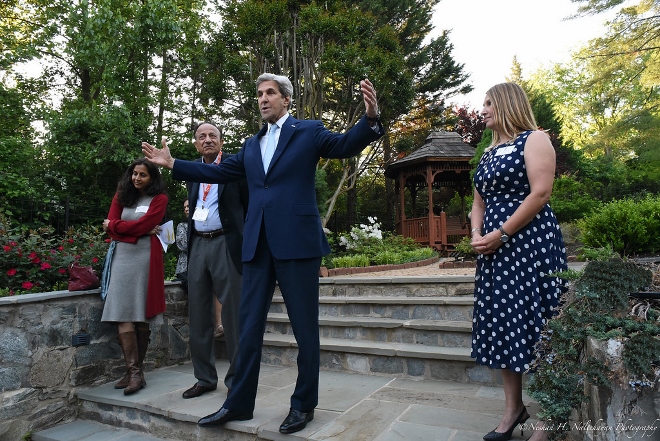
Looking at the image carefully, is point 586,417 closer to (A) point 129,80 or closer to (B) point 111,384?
(B) point 111,384

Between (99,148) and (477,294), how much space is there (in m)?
8.96

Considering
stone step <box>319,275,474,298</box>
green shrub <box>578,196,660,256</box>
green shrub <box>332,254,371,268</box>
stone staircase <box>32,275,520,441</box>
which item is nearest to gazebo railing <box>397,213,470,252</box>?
green shrub <box>332,254,371,268</box>

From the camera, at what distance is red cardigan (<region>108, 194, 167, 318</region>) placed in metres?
3.41

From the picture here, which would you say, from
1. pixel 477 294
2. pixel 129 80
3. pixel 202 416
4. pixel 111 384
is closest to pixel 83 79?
pixel 129 80

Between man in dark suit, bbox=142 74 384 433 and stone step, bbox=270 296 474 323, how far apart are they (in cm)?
170

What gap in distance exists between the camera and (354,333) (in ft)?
13.0

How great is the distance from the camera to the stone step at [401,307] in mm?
3754

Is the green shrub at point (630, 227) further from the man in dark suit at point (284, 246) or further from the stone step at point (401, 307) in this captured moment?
the man in dark suit at point (284, 246)

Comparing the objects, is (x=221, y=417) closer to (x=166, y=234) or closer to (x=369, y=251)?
(x=166, y=234)

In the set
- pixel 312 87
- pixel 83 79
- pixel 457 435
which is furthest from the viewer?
pixel 83 79

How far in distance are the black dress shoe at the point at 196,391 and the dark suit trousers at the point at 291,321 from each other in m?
0.75

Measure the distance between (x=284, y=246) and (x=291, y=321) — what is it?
0.42m

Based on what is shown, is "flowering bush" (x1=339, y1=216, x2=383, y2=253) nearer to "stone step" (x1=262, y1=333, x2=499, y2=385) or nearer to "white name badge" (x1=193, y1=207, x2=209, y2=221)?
"stone step" (x1=262, y1=333, x2=499, y2=385)

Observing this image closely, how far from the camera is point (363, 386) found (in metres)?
3.21
